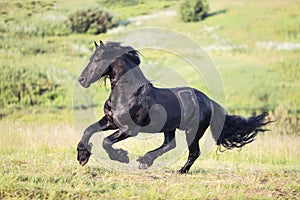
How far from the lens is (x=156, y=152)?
8.90 meters

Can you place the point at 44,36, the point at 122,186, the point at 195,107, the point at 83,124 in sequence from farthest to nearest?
the point at 44,36, the point at 83,124, the point at 195,107, the point at 122,186

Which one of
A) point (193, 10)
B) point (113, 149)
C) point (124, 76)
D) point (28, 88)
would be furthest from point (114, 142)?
point (193, 10)

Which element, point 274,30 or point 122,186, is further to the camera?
point 274,30

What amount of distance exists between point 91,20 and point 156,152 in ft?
70.3

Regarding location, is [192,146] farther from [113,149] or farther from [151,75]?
[151,75]

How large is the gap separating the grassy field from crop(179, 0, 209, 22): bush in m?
0.33

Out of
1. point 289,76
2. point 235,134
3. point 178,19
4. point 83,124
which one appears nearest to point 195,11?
point 178,19

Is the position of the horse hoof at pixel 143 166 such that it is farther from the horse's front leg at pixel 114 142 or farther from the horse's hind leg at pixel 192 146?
the horse's hind leg at pixel 192 146

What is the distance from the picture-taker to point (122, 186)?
26.9 feet

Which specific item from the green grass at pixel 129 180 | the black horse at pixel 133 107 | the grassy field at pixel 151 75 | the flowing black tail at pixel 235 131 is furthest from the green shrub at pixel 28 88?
the black horse at pixel 133 107

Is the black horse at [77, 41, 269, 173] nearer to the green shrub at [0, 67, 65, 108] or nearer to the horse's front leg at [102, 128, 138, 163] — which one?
the horse's front leg at [102, 128, 138, 163]

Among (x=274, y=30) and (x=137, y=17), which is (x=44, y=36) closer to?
(x=137, y=17)

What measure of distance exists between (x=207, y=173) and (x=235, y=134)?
35.8 inches

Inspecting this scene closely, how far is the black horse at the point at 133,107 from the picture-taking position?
27.8 ft
